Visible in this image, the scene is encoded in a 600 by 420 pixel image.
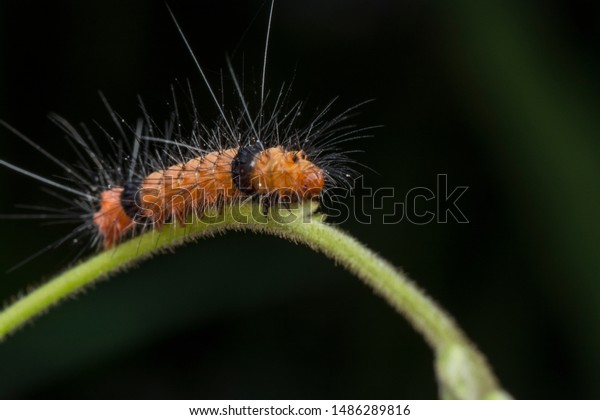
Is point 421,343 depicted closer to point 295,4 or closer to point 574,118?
point 574,118

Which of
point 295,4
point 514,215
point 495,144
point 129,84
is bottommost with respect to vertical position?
point 514,215

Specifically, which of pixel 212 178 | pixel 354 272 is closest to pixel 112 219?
pixel 212 178

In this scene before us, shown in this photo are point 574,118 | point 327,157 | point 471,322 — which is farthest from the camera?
point 471,322

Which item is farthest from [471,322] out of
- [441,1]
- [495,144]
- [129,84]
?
[129,84]

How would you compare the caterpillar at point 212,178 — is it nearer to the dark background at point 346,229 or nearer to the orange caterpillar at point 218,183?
the orange caterpillar at point 218,183

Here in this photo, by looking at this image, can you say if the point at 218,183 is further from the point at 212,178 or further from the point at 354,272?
the point at 354,272

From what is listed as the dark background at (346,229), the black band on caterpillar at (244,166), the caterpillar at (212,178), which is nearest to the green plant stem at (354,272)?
the caterpillar at (212,178)
